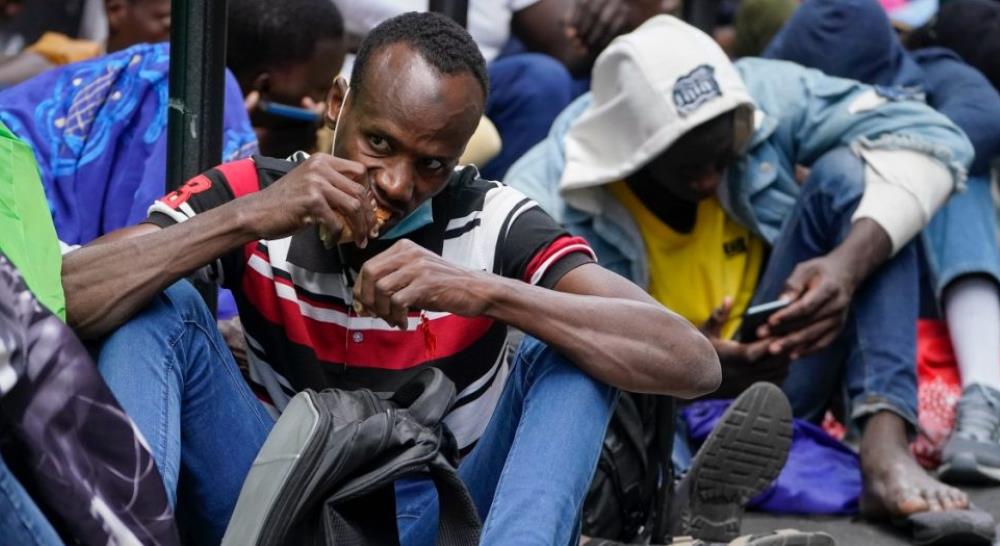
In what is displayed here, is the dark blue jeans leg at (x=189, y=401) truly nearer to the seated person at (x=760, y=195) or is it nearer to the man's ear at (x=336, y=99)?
the man's ear at (x=336, y=99)

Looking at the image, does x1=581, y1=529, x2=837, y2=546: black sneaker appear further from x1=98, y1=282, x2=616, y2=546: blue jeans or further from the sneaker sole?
x1=98, y1=282, x2=616, y2=546: blue jeans

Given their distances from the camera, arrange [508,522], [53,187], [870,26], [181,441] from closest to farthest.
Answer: [508,522] < [181,441] < [53,187] < [870,26]

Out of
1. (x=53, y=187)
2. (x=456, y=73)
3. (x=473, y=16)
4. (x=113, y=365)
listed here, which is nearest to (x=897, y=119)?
(x=473, y=16)

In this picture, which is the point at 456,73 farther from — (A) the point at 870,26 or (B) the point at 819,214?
(A) the point at 870,26

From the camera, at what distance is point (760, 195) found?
4.54 metres

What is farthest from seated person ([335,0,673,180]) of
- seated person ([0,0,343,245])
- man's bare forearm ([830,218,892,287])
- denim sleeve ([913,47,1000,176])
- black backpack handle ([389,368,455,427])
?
black backpack handle ([389,368,455,427])

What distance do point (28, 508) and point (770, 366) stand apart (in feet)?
8.03

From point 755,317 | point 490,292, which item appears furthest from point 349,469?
point 755,317

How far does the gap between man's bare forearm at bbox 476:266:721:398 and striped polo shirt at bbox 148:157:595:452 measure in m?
0.15

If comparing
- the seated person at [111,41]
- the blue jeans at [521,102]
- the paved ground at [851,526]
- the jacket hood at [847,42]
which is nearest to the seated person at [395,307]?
the paved ground at [851,526]

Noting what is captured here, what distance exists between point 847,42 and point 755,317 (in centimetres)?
120

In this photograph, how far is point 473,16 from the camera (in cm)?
537

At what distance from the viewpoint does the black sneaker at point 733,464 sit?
12.2 feet

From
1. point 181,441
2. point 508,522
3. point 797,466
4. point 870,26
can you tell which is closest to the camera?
point 508,522
